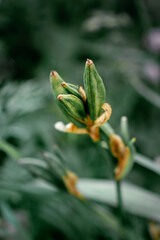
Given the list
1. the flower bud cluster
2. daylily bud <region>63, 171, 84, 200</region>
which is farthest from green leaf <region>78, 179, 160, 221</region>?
the flower bud cluster

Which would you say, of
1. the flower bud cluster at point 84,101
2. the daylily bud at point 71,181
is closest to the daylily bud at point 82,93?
the flower bud cluster at point 84,101

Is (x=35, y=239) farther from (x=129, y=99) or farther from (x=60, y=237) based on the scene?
(x=129, y=99)

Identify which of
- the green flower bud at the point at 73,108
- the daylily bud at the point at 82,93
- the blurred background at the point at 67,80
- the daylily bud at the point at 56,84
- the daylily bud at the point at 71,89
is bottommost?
the green flower bud at the point at 73,108

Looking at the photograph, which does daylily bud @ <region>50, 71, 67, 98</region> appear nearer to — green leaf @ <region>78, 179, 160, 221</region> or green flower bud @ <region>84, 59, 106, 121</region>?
green flower bud @ <region>84, 59, 106, 121</region>

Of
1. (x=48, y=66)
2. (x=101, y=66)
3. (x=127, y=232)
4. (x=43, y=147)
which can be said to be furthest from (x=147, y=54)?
(x=127, y=232)

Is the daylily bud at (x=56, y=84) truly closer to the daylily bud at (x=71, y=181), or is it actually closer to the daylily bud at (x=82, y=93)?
the daylily bud at (x=82, y=93)
